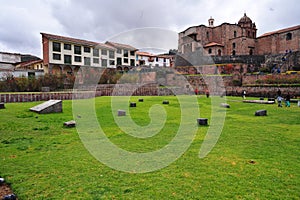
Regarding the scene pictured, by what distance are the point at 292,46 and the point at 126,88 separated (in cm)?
3880

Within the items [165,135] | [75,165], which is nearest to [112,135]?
[165,135]

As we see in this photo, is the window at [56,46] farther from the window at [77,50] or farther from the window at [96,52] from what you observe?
the window at [96,52]

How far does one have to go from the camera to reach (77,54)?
47.2 m

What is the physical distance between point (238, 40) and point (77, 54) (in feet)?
127

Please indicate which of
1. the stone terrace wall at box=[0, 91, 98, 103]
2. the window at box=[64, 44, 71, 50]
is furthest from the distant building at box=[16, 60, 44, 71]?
the stone terrace wall at box=[0, 91, 98, 103]

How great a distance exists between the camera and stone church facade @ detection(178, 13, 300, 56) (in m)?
49.4

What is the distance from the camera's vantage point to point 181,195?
12.9ft

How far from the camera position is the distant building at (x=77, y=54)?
4287 cm

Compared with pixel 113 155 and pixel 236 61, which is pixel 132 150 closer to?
pixel 113 155

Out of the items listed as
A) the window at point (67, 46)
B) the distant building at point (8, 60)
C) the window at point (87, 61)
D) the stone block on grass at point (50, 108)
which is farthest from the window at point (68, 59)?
the stone block on grass at point (50, 108)

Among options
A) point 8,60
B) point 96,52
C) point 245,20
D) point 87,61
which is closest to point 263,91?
point 96,52

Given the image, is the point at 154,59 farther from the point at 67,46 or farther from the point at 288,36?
the point at 288,36

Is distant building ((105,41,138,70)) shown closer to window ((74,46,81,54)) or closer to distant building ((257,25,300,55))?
window ((74,46,81,54))

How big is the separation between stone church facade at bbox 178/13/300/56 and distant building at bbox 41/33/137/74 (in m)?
18.9
